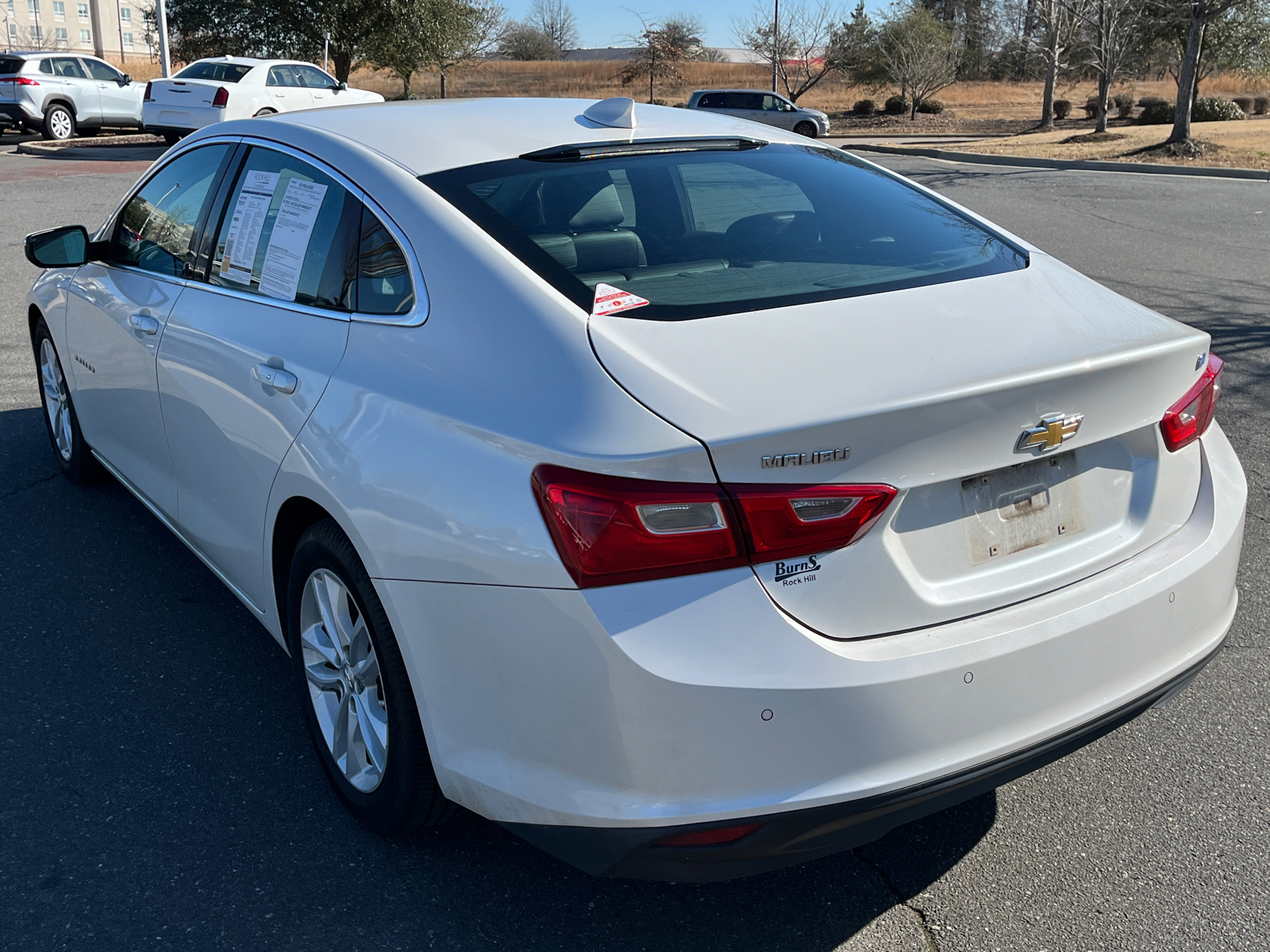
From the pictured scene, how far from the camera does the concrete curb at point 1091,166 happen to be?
19438 millimetres

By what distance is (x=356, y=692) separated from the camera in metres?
2.72

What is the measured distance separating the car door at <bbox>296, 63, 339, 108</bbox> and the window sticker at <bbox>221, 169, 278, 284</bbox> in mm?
20295

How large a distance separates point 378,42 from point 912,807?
3472cm

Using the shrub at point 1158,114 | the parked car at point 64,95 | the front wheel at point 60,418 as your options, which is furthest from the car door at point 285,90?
the shrub at point 1158,114

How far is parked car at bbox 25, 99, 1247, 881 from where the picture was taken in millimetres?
1947

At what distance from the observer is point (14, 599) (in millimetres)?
3953

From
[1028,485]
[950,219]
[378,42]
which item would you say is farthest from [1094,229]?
[378,42]

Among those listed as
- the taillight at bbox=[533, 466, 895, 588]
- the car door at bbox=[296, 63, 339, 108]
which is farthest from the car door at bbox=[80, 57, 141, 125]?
the taillight at bbox=[533, 466, 895, 588]

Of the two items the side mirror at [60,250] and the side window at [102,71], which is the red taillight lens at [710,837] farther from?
the side window at [102,71]

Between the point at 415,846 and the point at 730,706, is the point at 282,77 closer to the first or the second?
the point at 415,846

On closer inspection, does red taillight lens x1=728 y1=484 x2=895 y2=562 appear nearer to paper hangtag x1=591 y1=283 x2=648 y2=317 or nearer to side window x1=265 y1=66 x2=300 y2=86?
paper hangtag x1=591 y1=283 x2=648 y2=317

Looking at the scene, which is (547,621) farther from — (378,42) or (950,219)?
(378,42)

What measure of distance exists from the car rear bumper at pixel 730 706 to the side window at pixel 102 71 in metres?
26.7

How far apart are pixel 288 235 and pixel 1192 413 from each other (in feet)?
7.66
